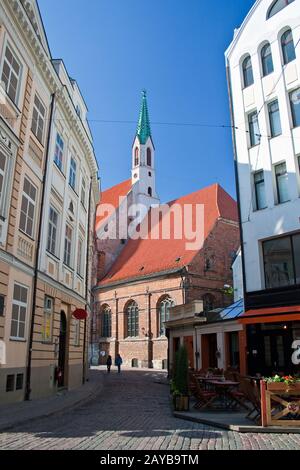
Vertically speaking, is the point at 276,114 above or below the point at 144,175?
below

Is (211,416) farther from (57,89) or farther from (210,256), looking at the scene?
(210,256)

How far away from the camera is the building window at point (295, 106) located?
1717cm

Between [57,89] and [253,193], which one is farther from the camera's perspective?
[253,193]

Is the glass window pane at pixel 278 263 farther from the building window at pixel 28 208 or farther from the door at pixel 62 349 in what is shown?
the building window at pixel 28 208

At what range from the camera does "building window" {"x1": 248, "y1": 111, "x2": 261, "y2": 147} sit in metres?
18.8

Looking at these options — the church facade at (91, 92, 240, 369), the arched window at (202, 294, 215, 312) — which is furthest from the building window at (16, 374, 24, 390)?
the arched window at (202, 294, 215, 312)

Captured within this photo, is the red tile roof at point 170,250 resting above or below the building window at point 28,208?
above

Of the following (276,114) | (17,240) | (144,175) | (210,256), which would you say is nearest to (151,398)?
(17,240)

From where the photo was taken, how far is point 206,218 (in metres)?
40.6

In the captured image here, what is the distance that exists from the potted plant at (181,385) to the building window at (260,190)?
26.4ft

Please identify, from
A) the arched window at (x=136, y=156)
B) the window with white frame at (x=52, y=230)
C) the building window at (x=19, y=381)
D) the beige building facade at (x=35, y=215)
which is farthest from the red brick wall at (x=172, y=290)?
the arched window at (x=136, y=156)

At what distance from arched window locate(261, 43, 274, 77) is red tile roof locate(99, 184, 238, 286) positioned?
20353mm
